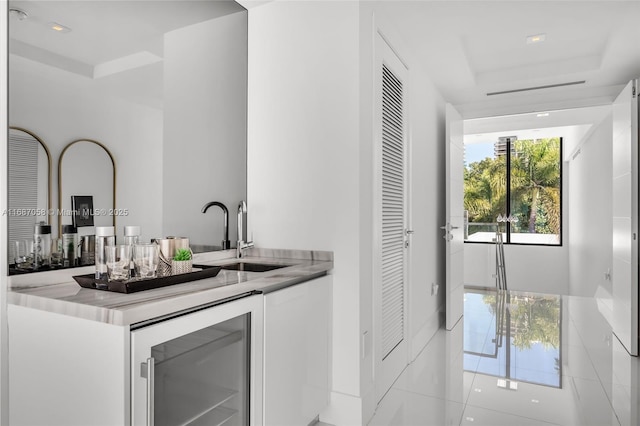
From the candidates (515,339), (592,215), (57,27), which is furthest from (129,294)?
(592,215)

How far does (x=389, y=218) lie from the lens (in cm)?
276

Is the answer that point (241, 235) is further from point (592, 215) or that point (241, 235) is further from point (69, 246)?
point (592, 215)

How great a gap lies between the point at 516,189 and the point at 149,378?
7.91 meters

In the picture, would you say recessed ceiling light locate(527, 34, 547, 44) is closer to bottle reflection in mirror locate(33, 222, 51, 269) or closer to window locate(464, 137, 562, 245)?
bottle reflection in mirror locate(33, 222, 51, 269)

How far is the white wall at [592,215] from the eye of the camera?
15.8ft

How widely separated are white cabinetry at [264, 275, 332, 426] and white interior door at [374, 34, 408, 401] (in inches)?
16.9

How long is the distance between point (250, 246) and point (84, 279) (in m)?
1.05

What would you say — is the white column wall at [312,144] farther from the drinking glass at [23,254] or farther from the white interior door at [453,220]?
the white interior door at [453,220]

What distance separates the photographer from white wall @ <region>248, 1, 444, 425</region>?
7.02ft

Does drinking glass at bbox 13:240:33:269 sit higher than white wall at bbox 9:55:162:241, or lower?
lower

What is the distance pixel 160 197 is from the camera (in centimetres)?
193

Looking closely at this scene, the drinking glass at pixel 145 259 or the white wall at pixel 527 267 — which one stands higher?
the drinking glass at pixel 145 259

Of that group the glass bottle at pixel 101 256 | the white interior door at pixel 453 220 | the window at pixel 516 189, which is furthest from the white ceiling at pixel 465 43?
the window at pixel 516 189

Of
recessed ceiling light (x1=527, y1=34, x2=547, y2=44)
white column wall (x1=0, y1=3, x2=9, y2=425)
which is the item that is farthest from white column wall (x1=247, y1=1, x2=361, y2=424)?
recessed ceiling light (x1=527, y1=34, x2=547, y2=44)
